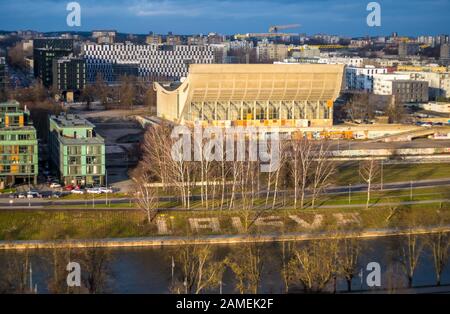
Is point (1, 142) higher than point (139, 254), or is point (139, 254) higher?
point (1, 142)

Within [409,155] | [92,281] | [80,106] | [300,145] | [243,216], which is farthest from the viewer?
[80,106]

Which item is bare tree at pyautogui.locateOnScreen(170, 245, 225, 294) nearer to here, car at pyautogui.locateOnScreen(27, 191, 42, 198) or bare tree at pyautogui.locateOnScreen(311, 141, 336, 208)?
bare tree at pyautogui.locateOnScreen(311, 141, 336, 208)

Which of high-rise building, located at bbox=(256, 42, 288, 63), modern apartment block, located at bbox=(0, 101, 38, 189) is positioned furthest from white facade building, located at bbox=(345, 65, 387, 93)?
modern apartment block, located at bbox=(0, 101, 38, 189)

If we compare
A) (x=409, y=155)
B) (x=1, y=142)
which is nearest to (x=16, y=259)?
(x=1, y=142)

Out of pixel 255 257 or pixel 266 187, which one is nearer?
pixel 255 257

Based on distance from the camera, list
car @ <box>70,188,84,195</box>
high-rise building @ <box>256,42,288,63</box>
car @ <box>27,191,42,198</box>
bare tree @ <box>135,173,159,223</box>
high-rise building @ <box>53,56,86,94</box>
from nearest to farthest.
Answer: bare tree @ <box>135,173,159,223</box>, car @ <box>27,191,42,198</box>, car @ <box>70,188,84,195</box>, high-rise building @ <box>53,56,86,94</box>, high-rise building @ <box>256,42,288,63</box>

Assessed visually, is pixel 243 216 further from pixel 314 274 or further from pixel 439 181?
pixel 439 181

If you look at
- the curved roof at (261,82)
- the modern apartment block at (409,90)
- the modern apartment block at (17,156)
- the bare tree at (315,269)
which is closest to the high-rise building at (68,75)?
the modern apartment block at (409,90)
